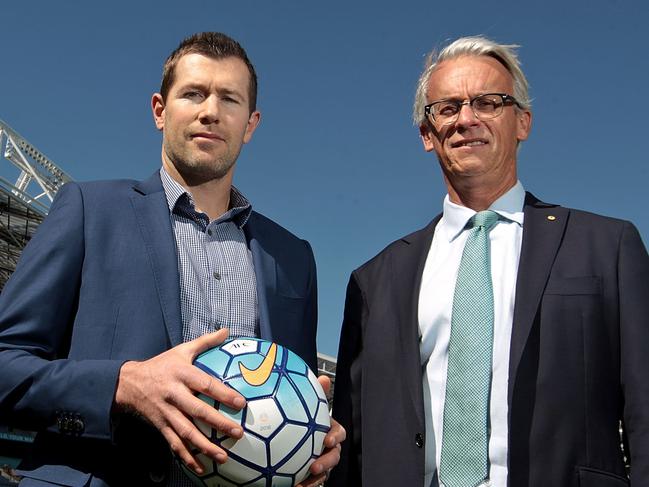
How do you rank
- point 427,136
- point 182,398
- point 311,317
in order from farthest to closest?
point 427,136, point 311,317, point 182,398

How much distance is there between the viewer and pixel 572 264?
12.1 feet

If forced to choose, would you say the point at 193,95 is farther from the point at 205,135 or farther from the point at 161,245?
the point at 161,245

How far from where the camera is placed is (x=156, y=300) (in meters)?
3.19

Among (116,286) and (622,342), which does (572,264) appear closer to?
(622,342)

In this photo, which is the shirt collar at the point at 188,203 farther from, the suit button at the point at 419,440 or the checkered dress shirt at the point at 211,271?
the suit button at the point at 419,440

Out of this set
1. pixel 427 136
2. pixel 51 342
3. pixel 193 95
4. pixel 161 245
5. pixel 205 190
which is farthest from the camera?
pixel 427 136

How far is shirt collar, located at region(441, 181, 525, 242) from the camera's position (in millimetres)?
4051

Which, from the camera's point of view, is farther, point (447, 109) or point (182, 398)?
point (447, 109)

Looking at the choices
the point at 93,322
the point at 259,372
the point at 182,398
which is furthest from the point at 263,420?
the point at 93,322

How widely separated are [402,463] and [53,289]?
184 centimetres

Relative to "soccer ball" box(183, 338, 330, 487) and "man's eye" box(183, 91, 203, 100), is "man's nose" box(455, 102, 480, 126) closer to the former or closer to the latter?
"man's eye" box(183, 91, 203, 100)

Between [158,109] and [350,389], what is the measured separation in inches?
74.0

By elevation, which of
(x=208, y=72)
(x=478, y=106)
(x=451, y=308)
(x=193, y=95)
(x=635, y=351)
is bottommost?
(x=635, y=351)

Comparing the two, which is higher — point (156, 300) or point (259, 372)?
point (156, 300)
